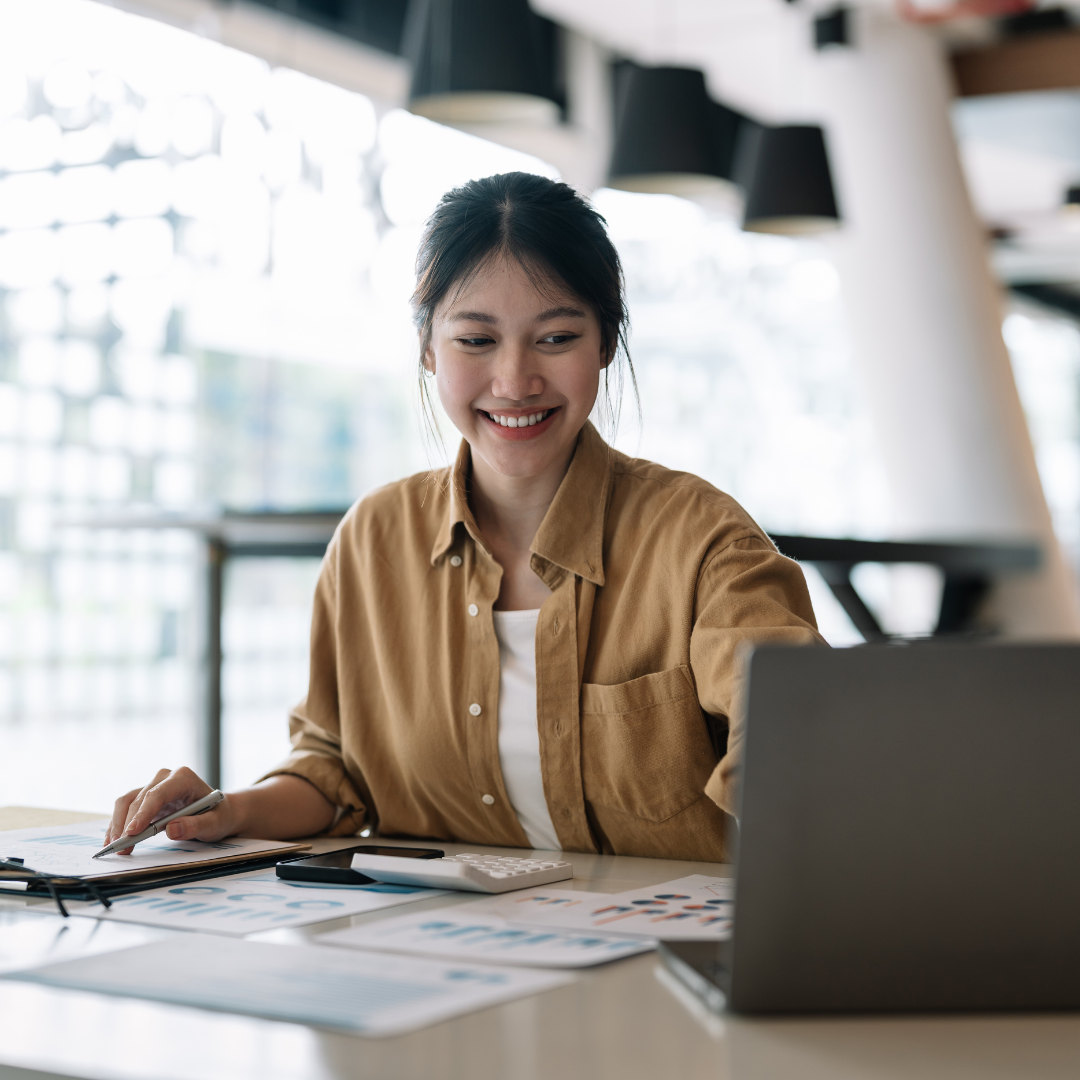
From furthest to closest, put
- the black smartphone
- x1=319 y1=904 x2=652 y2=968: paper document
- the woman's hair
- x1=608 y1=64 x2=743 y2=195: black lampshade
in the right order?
x1=608 y1=64 x2=743 y2=195: black lampshade < the woman's hair < the black smartphone < x1=319 y1=904 x2=652 y2=968: paper document

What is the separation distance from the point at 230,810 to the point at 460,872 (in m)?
0.38

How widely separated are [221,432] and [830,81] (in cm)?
279

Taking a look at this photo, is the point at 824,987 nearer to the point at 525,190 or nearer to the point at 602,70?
the point at 525,190

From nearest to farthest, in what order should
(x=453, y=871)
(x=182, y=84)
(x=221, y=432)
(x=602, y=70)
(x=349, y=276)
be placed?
(x=453, y=871)
(x=182, y=84)
(x=221, y=432)
(x=349, y=276)
(x=602, y=70)

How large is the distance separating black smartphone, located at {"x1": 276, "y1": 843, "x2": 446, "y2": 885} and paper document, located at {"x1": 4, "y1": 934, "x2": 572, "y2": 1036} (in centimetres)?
21

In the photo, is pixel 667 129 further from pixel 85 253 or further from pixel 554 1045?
pixel 554 1045

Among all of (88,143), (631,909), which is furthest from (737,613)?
(88,143)

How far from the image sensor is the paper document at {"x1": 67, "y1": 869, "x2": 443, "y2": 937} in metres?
0.98

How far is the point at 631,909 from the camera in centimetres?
101

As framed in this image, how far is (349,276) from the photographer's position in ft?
16.7


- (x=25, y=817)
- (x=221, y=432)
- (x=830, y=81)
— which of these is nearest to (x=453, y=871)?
(x=25, y=817)

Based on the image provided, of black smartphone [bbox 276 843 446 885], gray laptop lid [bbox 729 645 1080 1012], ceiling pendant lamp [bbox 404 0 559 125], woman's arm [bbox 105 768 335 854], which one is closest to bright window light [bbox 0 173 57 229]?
ceiling pendant lamp [bbox 404 0 559 125]

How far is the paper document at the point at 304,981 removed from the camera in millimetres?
741

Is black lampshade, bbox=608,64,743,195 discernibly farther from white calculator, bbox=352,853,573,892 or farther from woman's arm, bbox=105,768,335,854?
white calculator, bbox=352,853,573,892
